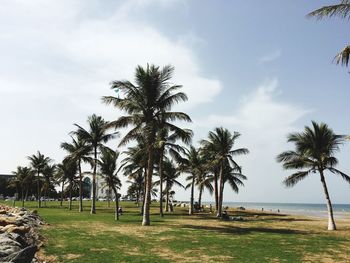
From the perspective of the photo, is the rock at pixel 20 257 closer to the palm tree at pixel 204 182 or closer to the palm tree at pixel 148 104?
the palm tree at pixel 148 104

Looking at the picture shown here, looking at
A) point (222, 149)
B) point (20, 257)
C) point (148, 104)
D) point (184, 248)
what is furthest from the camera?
point (222, 149)

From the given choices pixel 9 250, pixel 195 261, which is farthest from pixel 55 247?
pixel 195 261

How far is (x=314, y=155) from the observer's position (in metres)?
29.8

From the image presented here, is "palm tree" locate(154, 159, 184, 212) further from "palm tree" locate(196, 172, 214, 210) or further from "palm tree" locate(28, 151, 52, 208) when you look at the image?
"palm tree" locate(28, 151, 52, 208)

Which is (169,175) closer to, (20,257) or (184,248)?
(184,248)

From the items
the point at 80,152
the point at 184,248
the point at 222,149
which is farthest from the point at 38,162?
the point at 184,248

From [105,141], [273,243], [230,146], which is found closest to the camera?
[273,243]

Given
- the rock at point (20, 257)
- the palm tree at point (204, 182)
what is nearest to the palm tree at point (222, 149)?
the palm tree at point (204, 182)

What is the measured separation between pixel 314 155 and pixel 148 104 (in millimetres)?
13819

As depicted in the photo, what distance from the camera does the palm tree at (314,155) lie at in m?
29.4

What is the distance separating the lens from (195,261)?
13.9m

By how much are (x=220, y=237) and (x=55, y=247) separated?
9.63m

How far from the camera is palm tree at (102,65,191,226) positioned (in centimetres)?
2865

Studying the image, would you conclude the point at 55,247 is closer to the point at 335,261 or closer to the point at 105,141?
the point at 335,261
